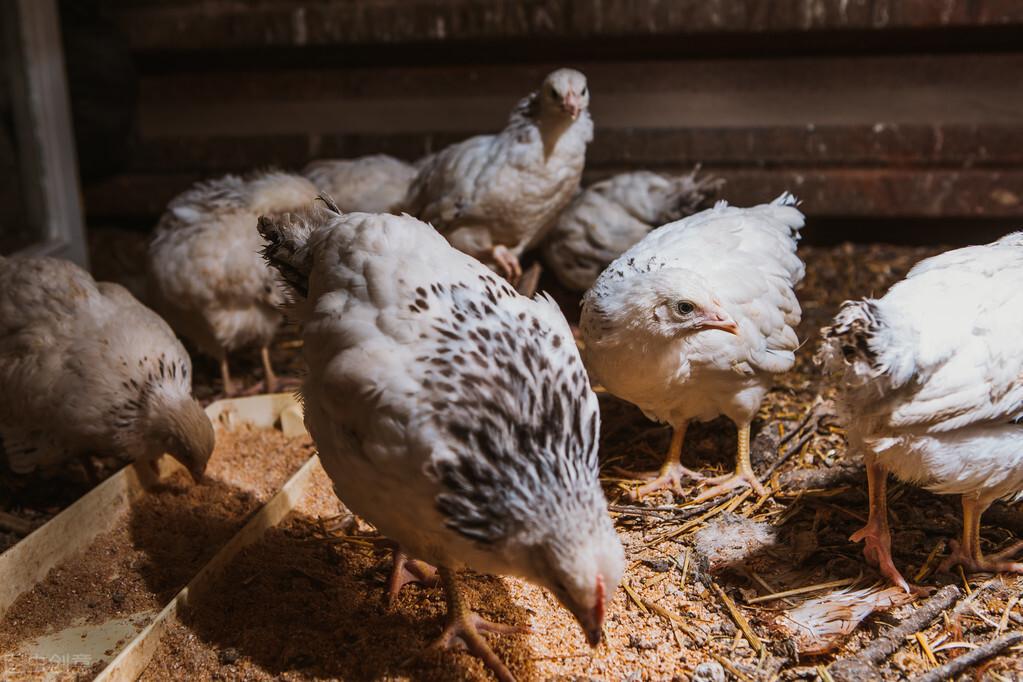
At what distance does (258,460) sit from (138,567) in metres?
0.83

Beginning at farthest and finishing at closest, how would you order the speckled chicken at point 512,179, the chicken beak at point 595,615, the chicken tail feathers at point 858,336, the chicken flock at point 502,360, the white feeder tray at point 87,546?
1. the speckled chicken at point 512,179
2. the white feeder tray at point 87,546
3. the chicken tail feathers at point 858,336
4. the chicken flock at point 502,360
5. the chicken beak at point 595,615

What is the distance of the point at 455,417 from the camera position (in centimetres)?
216

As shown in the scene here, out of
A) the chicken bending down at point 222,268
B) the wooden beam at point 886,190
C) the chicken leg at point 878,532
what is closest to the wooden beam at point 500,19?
the wooden beam at point 886,190

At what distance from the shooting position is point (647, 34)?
4.99 m

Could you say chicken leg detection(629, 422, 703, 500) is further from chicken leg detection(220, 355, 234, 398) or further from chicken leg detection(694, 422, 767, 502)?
chicken leg detection(220, 355, 234, 398)

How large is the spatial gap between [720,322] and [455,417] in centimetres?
121

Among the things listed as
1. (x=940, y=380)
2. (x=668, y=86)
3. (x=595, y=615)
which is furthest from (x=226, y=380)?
(x=940, y=380)

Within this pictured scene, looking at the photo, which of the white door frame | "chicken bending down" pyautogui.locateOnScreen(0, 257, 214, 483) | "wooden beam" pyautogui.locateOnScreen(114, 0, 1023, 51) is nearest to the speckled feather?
"chicken bending down" pyautogui.locateOnScreen(0, 257, 214, 483)

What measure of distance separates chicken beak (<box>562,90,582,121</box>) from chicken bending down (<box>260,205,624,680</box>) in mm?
1879

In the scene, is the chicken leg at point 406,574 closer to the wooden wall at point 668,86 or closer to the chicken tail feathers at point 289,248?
the chicken tail feathers at point 289,248

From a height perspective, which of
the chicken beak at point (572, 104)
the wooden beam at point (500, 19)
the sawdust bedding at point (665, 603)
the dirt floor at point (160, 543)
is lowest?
the dirt floor at point (160, 543)

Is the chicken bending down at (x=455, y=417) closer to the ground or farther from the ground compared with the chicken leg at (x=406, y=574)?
farther from the ground

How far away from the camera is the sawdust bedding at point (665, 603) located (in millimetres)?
2535

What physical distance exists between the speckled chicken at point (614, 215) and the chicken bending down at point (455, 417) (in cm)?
225
